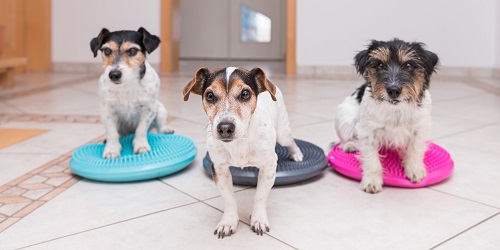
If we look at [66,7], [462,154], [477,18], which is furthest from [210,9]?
[462,154]

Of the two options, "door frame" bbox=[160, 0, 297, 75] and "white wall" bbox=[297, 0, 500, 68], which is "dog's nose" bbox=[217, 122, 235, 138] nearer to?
"white wall" bbox=[297, 0, 500, 68]

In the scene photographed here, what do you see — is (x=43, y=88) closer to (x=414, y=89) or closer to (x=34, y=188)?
(x=34, y=188)

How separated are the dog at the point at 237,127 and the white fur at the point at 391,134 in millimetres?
583

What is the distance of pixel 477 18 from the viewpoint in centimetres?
662

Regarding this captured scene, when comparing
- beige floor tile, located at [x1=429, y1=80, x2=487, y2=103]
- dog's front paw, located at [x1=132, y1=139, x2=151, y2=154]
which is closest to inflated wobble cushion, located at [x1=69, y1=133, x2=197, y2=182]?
dog's front paw, located at [x1=132, y1=139, x2=151, y2=154]

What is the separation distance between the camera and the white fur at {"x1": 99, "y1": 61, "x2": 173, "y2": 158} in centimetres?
276

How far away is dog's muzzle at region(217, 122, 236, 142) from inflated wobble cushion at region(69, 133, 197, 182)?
93cm

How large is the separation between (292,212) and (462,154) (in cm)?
139

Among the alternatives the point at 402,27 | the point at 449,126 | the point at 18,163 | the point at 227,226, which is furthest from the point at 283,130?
the point at 402,27

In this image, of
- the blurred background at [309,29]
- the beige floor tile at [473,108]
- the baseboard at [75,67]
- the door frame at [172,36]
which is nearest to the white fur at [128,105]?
the beige floor tile at [473,108]

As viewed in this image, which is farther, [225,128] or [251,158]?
[251,158]

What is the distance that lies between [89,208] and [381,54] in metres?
1.41

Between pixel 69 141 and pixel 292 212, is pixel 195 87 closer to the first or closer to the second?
pixel 292 212

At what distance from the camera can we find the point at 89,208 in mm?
2203
